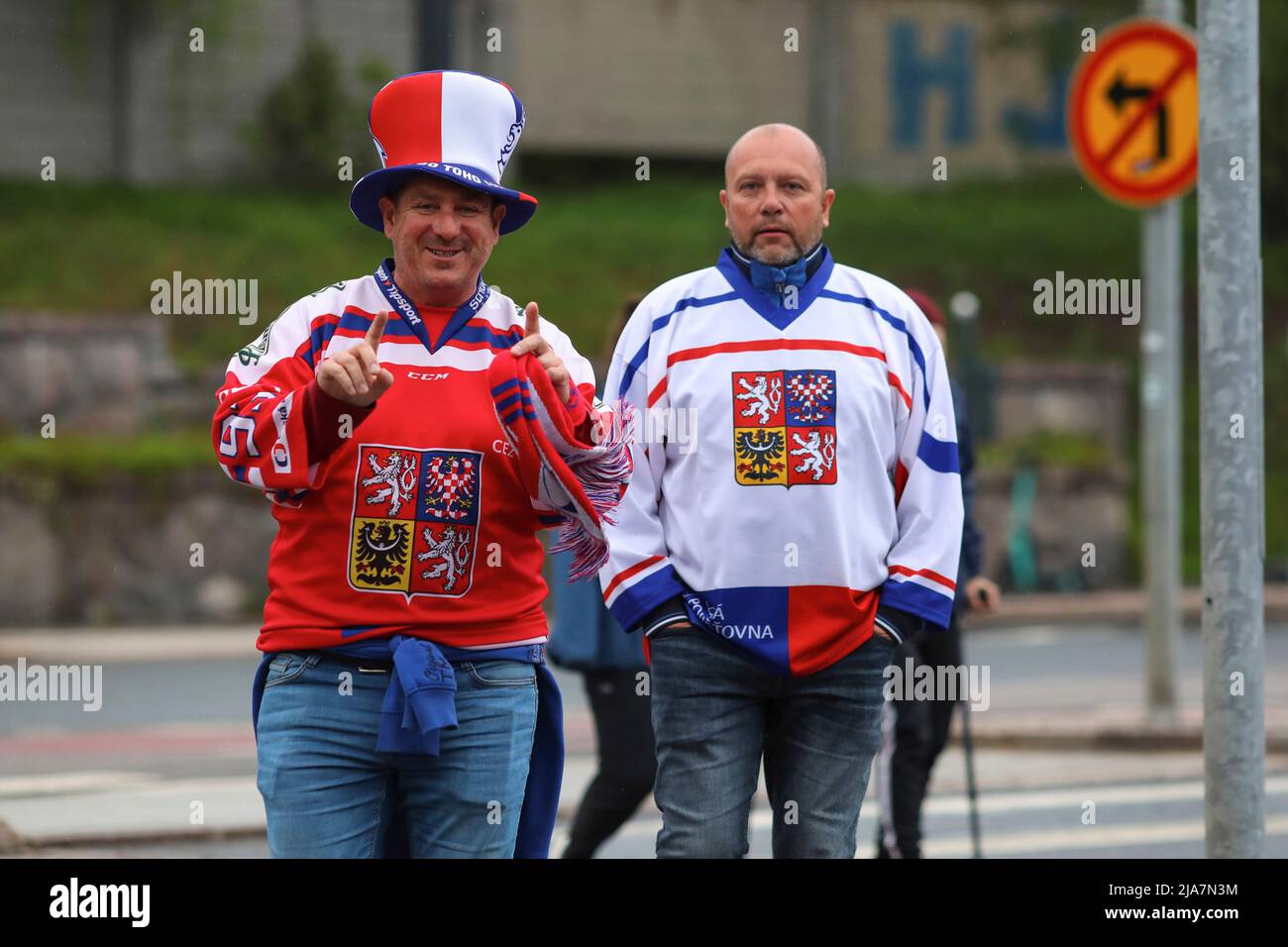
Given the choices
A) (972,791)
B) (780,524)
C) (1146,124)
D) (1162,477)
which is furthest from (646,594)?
(1162,477)

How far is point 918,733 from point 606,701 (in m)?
1.13

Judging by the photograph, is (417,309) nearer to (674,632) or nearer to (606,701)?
(674,632)

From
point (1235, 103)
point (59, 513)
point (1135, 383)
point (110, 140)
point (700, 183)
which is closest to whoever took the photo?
point (1235, 103)

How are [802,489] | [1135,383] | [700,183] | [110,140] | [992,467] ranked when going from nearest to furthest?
[802,489], [992,467], [1135,383], [110,140], [700,183]

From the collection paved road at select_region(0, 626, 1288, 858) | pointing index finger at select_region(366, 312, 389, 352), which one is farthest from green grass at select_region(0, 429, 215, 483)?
pointing index finger at select_region(366, 312, 389, 352)

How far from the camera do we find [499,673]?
3871mm

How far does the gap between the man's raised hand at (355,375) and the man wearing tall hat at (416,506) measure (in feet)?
0.15

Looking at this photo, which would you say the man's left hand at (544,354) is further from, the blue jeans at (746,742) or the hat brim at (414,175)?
the blue jeans at (746,742)

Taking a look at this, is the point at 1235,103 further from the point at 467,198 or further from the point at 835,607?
the point at 467,198

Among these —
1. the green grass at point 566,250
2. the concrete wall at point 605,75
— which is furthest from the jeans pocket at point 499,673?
the concrete wall at point 605,75

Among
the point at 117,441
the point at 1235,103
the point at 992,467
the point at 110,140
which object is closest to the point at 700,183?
the point at 110,140

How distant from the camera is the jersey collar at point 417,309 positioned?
3.85 meters

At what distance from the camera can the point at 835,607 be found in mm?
4328

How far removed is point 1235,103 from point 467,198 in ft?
7.26
